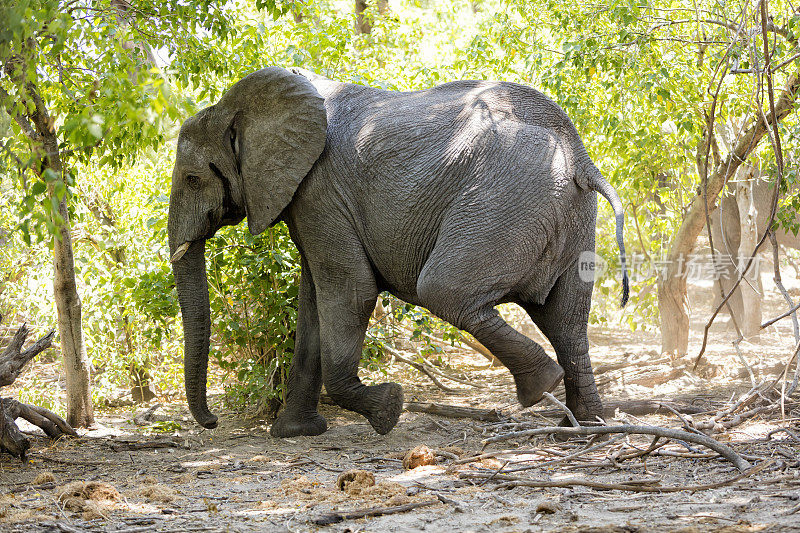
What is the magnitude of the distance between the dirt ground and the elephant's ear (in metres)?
1.68

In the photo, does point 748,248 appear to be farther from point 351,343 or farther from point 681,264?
point 351,343

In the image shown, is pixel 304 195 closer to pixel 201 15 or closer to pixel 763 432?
pixel 201 15

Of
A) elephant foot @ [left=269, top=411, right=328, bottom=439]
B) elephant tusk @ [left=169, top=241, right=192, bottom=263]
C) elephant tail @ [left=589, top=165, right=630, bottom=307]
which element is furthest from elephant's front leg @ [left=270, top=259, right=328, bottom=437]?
elephant tail @ [left=589, top=165, right=630, bottom=307]

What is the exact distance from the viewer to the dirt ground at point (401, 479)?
11.0 ft

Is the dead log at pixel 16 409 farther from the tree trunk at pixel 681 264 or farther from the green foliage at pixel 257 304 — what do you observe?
the tree trunk at pixel 681 264

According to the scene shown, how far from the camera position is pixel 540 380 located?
5.14 meters

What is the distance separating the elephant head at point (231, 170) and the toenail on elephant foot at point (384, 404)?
1.17 metres

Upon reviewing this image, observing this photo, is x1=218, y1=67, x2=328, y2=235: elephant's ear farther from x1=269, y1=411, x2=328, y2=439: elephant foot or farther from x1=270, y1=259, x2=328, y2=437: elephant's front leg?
x1=269, y1=411, x2=328, y2=439: elephant foot

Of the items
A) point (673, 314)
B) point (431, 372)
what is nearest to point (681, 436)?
point (431, 372)

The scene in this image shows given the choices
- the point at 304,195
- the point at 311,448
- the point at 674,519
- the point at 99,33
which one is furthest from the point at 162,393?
the point at 674,519

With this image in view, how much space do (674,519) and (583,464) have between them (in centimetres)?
115

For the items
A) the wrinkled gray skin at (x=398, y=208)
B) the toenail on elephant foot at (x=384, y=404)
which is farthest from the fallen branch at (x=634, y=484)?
the toenail on elephant foot at (x=384, y=404)

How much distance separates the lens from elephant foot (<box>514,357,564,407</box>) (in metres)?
5.12

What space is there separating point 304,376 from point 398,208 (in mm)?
1674
